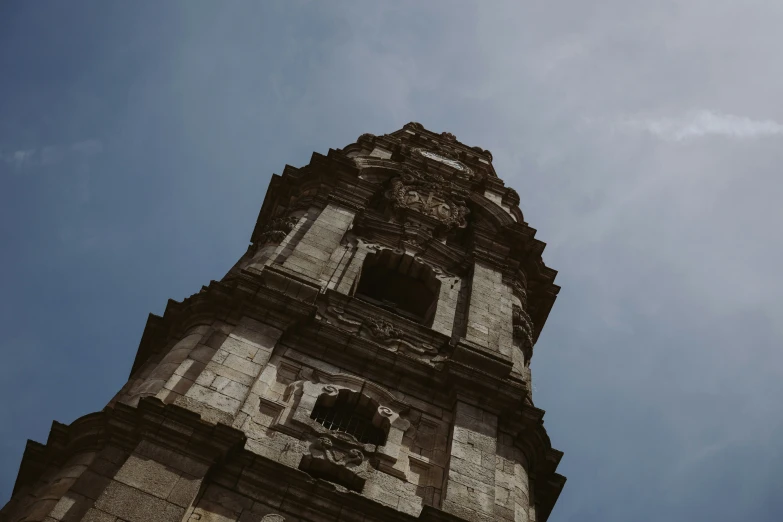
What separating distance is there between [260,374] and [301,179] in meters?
12.5

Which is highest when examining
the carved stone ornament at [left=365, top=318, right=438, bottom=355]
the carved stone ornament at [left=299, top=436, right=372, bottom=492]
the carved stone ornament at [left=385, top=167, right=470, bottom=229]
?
the carved stone ornament at [left=385, top=167, right=470, bottom=229]

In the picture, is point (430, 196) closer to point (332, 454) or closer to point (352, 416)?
point (352, 416)

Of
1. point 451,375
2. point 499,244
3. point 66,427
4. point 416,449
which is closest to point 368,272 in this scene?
point 499,244

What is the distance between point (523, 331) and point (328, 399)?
24.6 feet

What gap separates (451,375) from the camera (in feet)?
50.9

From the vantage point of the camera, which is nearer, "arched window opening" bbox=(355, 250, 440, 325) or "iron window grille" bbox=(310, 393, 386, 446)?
"iron window grille" bbox=(310, 393, 386, 446)

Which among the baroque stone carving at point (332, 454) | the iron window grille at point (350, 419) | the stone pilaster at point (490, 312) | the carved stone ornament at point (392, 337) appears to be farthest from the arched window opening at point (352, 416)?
the stone pilaster at point (490, 312)

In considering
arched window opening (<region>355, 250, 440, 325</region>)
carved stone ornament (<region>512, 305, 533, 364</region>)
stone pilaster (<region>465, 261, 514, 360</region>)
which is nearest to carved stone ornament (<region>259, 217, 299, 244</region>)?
arched window opening (<region>355, 250, 440, 325</region>)

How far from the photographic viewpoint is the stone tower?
36.8ft

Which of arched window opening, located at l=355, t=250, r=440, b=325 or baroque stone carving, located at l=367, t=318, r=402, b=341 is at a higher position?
arched window opening, located at l=355, t=250, r=440, b=325

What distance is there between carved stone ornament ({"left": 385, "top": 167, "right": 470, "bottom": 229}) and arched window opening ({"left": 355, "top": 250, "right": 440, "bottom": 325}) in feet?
10.1

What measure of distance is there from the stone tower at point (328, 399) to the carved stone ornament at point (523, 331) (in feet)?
0.22

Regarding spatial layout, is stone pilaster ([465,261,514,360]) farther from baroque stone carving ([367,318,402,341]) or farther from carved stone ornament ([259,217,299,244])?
carved stone ornament ([259,217,299,244])

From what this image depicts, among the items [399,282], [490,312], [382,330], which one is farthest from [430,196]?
[382,330]
